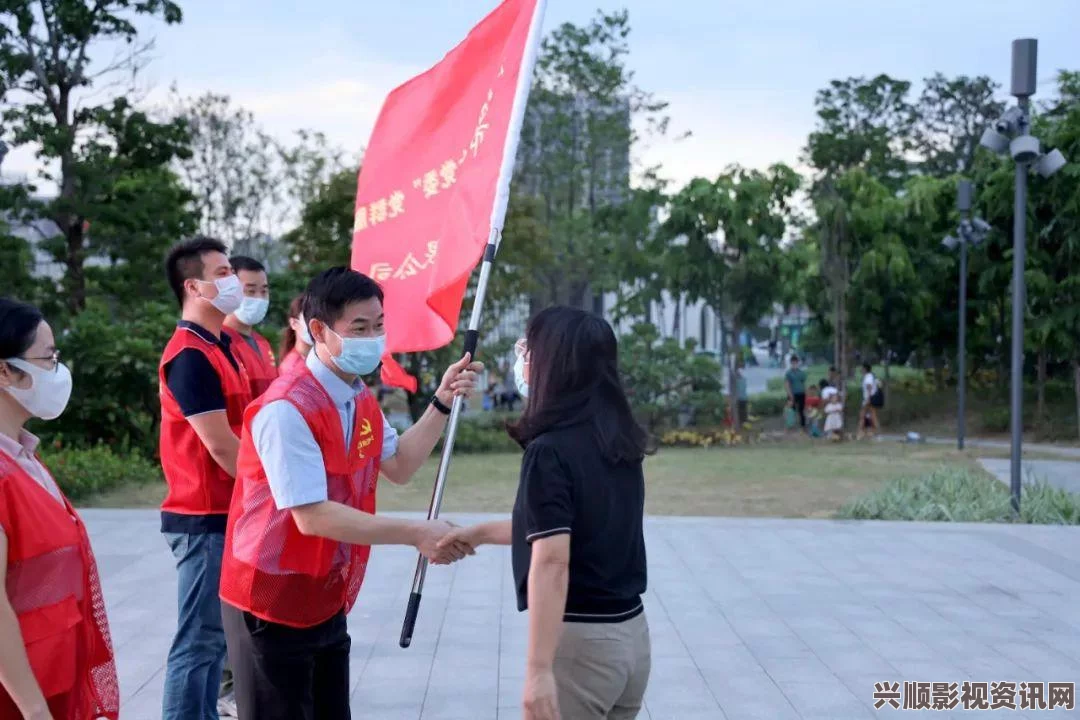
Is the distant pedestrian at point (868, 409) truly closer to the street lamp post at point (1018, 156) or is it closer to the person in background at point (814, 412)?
the person in background at point (814, 412)

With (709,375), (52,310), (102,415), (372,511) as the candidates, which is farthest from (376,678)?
(709,375)

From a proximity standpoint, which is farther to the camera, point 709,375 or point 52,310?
point 709,375

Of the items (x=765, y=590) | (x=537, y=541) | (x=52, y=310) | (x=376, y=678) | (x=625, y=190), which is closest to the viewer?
(x=537, y=541)

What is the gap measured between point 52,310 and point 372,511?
15.8m

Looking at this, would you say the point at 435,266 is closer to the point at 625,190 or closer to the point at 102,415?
the point at 102,415

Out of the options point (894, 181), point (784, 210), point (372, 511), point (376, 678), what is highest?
point (894, 181)

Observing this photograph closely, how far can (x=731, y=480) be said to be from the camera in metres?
15.6

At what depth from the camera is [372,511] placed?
11.4ft

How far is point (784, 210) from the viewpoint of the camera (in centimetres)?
2533

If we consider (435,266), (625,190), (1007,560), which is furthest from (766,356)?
(435,266)

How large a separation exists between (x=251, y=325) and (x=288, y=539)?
71.0 inches

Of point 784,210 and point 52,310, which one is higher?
point 784,210

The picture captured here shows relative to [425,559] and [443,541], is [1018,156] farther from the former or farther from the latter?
[443,541]

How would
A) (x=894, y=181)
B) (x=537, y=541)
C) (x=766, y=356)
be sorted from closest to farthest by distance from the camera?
1. (x=537, y=541)
2. (x=894, y=181)
3. (x=766, y=356)
